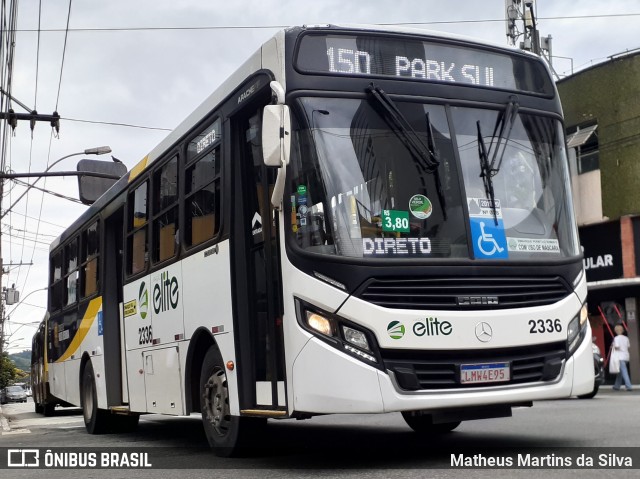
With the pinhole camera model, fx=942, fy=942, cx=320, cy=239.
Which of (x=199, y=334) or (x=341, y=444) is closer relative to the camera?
(x=199, y=334)

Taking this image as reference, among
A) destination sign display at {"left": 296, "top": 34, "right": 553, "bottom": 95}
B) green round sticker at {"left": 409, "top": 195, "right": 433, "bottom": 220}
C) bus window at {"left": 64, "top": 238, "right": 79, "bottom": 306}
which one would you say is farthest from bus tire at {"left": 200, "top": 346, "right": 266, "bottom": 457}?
bus window at {"left": 64, "top": 238, "right": 79, "bottom": 306}

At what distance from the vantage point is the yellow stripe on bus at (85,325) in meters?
13.4

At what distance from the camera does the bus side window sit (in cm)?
1090

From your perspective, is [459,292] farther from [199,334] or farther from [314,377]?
[199,334]

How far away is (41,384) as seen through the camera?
21312 mm

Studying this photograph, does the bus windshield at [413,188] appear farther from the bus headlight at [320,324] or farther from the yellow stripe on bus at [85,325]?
the yellow stripe on bus at [85,325]

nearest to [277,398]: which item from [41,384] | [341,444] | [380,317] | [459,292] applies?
[380,317]

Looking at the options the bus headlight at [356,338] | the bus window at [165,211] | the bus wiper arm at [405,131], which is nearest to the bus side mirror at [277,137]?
the bus wiper arm at [405,131]

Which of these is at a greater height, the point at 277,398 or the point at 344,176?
the point at 344,176

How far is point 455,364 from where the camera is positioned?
7.04m

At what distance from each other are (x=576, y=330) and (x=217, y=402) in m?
3.24

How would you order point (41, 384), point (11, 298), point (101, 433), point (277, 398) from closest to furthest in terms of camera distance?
point (277, 398) → point (101, 433) → point (41, 384) → point (11, 298)

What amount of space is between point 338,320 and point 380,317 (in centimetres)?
31

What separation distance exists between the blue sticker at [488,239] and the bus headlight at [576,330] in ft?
2.76
